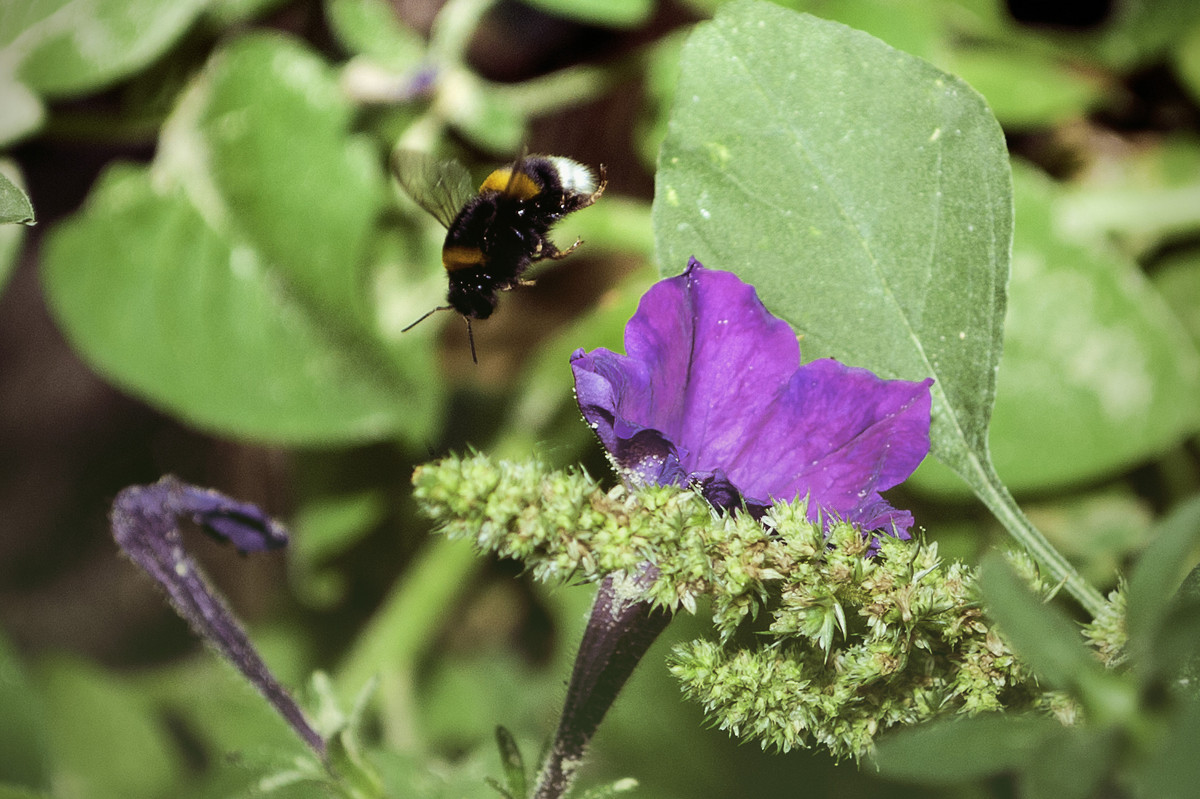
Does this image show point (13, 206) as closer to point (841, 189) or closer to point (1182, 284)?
point (841, 189)

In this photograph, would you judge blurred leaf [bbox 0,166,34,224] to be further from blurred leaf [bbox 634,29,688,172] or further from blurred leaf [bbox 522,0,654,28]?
blurred leaf [bbox 634,29,688,172]

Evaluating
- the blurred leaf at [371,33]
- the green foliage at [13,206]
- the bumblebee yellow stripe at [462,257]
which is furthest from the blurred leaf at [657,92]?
the green foliage at [13,206]

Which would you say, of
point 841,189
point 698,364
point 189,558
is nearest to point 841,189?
point 841,189

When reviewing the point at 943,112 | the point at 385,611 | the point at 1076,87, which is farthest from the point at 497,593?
the point at 943,112

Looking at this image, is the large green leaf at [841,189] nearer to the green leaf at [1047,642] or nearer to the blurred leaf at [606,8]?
the green leaf at [1047,642]

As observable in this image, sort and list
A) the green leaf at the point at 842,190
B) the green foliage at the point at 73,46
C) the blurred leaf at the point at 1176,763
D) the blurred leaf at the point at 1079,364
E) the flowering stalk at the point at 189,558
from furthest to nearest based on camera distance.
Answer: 1. the green foliage at the point at 73,46
2. the blurred leaf at the point at 1079,364
3. the flowering stalk at the point at 189,558
4. the green leaf at the point at 842,190
5. the blurred leaf at the point at 1176,763

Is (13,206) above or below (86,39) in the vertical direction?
above
